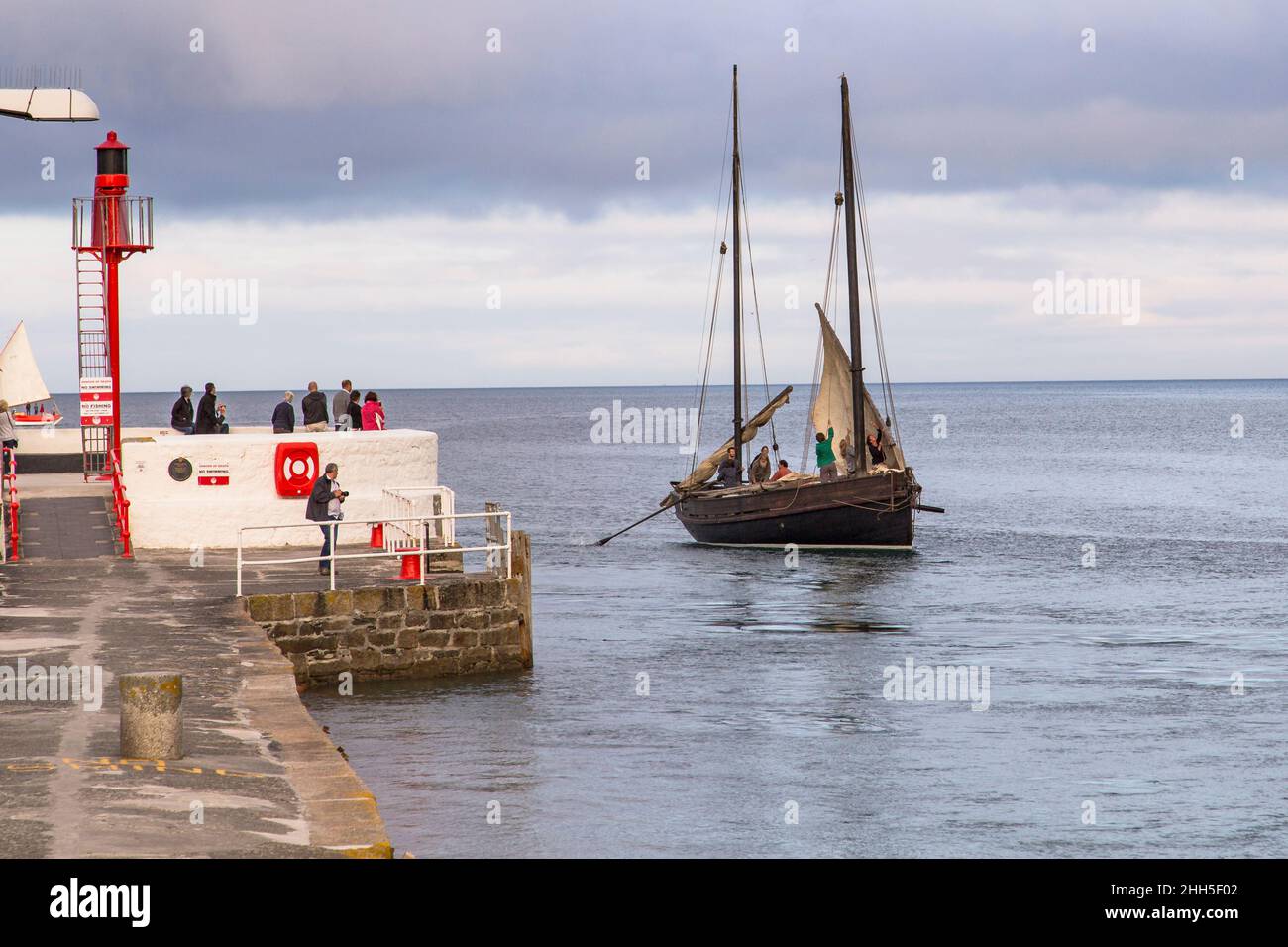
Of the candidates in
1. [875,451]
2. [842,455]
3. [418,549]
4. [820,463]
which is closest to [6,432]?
[418,549]

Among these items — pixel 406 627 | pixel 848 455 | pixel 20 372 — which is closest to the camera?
pixel 406 627

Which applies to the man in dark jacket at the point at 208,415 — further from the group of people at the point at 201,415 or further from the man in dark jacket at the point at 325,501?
the man in dark jacket at the point at 325,501

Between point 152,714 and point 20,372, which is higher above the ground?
point 20,372

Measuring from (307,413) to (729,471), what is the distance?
19.8m

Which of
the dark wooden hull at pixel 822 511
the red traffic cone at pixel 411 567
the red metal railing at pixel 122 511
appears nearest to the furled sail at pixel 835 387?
the dark wooden hull at pixel 822 511

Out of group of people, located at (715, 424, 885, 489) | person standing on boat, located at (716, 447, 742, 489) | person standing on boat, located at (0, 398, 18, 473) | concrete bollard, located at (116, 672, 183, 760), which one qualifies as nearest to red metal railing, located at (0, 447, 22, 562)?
person standing on boat, located at (0, 398, 18, 473)

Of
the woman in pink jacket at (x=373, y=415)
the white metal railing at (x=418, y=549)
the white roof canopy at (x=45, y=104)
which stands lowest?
the white metal railing at (x=418, y=549)

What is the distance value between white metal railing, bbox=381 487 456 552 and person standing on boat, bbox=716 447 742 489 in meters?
21.1

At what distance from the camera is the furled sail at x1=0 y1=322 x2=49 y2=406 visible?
5906 centimetres

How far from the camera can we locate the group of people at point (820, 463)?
42062 millimetres

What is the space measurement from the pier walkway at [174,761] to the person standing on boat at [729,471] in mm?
24941

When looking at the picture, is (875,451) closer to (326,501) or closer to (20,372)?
(326,501)

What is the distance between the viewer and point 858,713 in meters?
20.6
